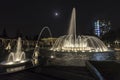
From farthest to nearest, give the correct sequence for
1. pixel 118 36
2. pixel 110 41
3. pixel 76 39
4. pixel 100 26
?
pixel 100 26, pixel 110 41, pixel 118 36, pixel 76 39

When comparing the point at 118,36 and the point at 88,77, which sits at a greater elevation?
the point at 118,36

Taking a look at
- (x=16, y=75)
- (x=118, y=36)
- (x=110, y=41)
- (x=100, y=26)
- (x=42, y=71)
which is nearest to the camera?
(x=16, y=75)

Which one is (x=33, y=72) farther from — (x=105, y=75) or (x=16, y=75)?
(x=105, y=75)

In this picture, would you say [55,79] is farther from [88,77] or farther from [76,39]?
[76,39]

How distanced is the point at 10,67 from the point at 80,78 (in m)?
6.26

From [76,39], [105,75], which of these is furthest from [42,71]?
[76,39]

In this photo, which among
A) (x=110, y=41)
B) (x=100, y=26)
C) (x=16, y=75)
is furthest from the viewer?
(x=100, y=26)

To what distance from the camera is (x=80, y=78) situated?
35.3 ft

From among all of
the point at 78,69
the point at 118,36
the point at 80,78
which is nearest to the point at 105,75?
the point at 80,78

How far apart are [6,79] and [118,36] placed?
236 ft

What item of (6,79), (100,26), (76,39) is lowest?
(6,79)

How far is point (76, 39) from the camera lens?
127 ft

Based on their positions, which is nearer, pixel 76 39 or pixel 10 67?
pixel 10 67

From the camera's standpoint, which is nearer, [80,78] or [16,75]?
[80,78]
